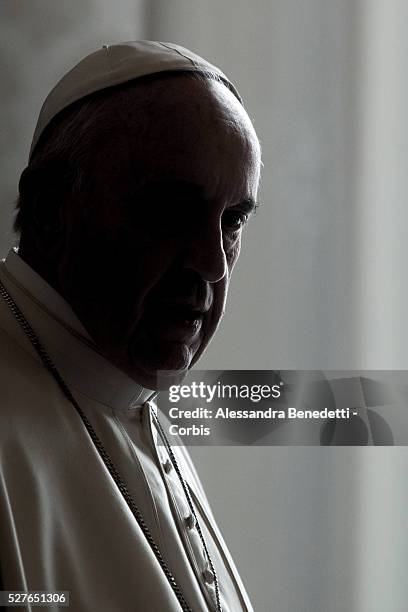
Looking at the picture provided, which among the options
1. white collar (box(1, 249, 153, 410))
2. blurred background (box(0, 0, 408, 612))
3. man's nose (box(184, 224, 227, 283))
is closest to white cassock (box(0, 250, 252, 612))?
white collar (box(1, 249, 153, 410))

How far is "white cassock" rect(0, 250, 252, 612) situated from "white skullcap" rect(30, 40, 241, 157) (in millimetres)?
217

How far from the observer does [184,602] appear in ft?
3.46

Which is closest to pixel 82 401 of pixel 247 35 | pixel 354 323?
pixel 354 323

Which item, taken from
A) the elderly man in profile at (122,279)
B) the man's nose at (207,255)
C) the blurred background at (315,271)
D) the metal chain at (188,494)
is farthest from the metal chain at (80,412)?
the blurred background at (315,271)

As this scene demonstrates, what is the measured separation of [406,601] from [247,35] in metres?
1.42

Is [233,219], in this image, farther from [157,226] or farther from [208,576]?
[208,576]

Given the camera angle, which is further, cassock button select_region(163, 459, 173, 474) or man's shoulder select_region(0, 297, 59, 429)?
cassock button select_region(163, 459, 173, 474)

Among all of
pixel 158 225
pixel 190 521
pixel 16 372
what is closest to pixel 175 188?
pixel 158 225

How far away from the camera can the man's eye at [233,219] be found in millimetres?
1147

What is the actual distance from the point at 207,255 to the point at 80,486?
33 centimetres

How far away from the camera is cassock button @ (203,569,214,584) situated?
3.74 ft

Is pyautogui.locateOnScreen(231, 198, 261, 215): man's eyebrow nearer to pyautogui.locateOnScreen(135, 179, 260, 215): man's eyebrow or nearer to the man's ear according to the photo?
pyautogui.locateOnScreen(135, 179, 260, 215): man's eyebrow

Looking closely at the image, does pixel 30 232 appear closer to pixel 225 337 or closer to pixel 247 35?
pixel 225 337

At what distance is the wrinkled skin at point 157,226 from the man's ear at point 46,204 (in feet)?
0.04
